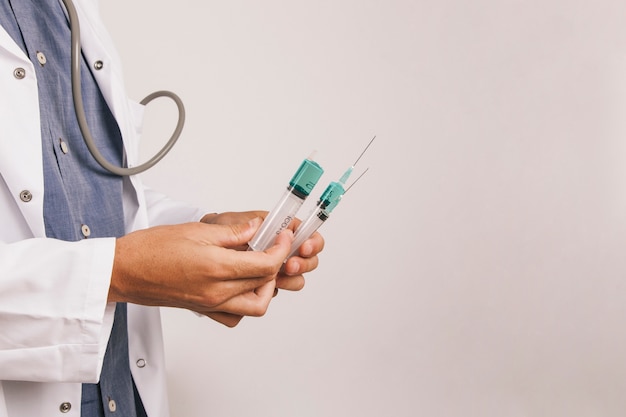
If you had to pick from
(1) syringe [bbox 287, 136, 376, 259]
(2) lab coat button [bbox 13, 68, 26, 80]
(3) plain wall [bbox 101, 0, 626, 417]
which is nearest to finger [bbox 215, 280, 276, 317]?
(1) syringe [bbox 287, 136, 376, 259]

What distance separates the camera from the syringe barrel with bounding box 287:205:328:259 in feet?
2.85

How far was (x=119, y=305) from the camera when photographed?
102 cm

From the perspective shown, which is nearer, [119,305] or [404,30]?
[119,305]

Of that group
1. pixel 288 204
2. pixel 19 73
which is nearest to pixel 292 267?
pixel 288 204

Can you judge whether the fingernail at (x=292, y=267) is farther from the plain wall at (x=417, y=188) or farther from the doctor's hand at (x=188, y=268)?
the plain wall at (x=417, y=188)

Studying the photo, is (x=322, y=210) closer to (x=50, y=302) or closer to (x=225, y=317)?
(x=225, y=317)

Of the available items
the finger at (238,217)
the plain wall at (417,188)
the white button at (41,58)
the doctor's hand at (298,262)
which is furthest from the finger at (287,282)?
the plain wall at (417,188)

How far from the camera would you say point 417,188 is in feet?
6.20

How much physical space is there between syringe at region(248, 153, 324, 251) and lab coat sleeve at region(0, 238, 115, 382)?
20 centimetres

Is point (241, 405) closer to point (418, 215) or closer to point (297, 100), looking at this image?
point (418, 215)

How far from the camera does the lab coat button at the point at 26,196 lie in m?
0.82

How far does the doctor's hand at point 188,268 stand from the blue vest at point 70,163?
217mm

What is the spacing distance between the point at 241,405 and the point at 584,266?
1.13 metres

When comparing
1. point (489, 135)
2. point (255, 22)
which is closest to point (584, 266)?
point (489, 135)
